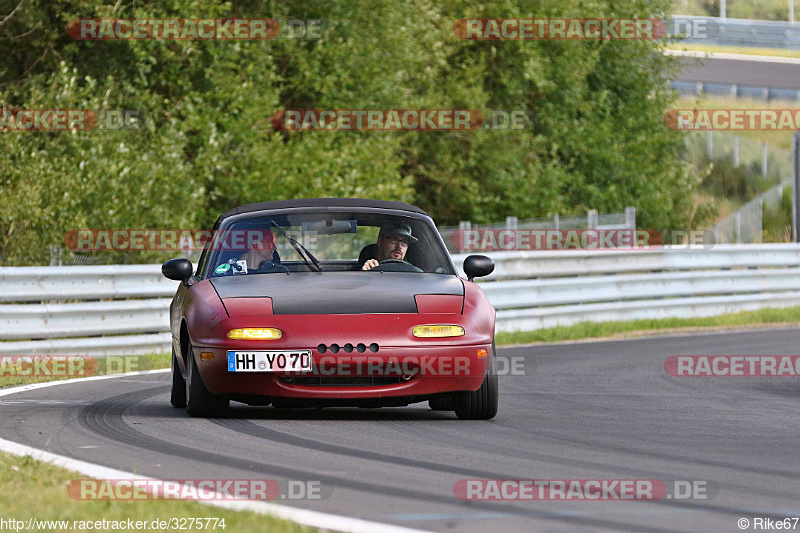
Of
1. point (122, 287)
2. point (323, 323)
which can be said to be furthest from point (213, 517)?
point (122, 287)

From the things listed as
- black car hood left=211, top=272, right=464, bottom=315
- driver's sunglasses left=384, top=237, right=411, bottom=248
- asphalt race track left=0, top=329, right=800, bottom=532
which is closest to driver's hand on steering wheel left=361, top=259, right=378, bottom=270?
driver's sunglasses left=384, top=237, right=411, bottom=248

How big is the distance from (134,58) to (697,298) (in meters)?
11.7

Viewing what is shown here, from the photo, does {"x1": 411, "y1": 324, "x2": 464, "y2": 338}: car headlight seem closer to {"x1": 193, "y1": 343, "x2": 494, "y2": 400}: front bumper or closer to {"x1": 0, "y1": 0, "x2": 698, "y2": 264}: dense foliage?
{"x1": 193, "y1": 343, "x2": 494, "y2": 400}: front bumper

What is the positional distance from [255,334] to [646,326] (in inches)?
499

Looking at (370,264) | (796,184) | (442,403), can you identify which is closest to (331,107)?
(796,184)

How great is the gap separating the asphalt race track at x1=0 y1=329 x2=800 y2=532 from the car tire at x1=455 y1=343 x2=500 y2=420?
0.38 feet

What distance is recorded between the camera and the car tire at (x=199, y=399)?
8.66 m

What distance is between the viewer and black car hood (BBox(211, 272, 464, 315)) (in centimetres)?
843

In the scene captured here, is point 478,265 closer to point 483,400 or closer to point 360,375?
point 483,400

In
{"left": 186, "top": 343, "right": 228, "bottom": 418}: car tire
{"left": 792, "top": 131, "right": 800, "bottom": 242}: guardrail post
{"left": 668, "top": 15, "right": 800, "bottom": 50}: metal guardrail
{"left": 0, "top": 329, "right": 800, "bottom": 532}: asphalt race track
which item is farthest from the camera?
{"left": 668, "top": 15, "right": 800, "bottom": 50}: metal guardrail

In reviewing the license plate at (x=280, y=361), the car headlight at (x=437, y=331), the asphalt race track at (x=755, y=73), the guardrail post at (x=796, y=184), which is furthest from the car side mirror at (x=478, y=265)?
the asphalt race track at (x=755, y=73)

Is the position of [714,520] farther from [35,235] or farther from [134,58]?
[134,58]

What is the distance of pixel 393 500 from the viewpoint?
5.66 m

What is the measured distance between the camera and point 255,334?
8312 millimetres
